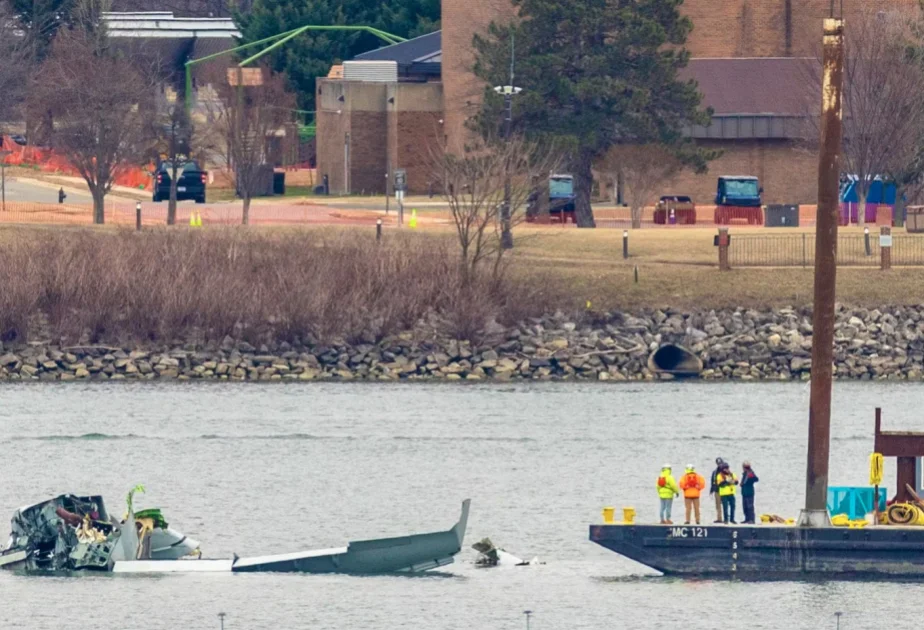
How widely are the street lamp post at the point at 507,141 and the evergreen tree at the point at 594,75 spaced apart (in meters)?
0.55

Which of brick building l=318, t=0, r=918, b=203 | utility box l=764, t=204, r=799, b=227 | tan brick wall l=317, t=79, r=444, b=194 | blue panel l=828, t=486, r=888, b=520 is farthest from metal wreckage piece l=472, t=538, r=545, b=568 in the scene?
tan brick wall l=317, t=79, r=444, b=194

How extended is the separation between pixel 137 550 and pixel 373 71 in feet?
258

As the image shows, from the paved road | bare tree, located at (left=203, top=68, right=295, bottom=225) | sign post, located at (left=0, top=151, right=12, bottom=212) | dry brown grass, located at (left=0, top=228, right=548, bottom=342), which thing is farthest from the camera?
the paved road

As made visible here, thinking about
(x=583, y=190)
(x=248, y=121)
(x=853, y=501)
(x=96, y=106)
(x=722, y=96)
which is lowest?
(x=853, y=501)

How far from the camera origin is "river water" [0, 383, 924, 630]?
39.3 m

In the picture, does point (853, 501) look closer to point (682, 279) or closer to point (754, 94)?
point (682, 279)

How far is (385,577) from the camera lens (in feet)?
139

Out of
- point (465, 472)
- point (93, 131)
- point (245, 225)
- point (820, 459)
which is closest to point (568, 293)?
point (245, 225)

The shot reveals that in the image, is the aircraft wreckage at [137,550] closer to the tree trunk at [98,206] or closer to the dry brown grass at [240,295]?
the dry brown grass at [240,295]

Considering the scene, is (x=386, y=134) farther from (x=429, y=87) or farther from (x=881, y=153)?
(x=881, y=153)

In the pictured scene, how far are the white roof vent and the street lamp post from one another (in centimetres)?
2805

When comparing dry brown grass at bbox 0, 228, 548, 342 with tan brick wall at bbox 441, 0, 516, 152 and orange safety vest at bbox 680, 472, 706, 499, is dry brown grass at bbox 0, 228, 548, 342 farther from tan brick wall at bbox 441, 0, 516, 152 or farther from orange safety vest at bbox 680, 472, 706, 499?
orange safety vest at bbox 680, 472, 706, 499

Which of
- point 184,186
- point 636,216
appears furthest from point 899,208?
point 184,186

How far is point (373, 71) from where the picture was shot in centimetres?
11919
